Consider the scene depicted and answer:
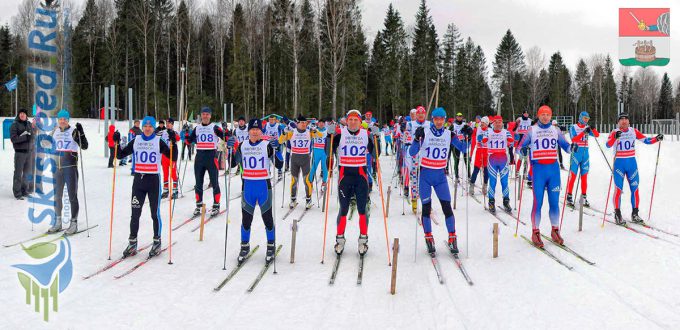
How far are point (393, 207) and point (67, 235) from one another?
7.04 meters

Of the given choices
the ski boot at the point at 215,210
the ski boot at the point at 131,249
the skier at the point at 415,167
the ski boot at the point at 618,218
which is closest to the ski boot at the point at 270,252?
the ski boot at the point at 131,249

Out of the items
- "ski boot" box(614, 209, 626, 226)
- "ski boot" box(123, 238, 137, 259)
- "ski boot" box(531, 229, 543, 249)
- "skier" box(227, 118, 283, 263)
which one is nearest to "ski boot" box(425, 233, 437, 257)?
"ski boot" box(531, 229, 543, 249)

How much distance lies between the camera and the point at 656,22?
815 inches

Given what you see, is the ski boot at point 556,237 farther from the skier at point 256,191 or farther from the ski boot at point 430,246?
the skier at point 256,191

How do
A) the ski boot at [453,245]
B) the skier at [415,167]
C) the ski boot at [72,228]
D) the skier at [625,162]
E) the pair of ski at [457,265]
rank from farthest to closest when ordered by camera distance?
the skier at [415,167] → the skier at [625,162] → the ski boot at [72,228] → the ski boot at [453,245] → the pair of ski at [457,265]

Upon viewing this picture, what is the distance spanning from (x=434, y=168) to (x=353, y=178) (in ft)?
4.28

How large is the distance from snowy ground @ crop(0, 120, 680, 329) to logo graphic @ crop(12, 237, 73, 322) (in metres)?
0.11

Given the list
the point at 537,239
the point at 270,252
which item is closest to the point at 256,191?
the point at 270,252

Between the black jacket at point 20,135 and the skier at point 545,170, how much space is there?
11.5 metres

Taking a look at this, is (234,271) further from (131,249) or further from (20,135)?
(20,135)

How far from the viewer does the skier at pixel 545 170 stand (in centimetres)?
705

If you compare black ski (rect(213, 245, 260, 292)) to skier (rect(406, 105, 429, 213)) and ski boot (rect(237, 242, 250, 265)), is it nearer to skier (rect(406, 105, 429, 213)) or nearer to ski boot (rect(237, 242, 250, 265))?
ski boot (rect(237, 242, 250, 265))

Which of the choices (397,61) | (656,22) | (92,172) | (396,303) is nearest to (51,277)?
(396,303)

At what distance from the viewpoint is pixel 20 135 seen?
10422 mm
